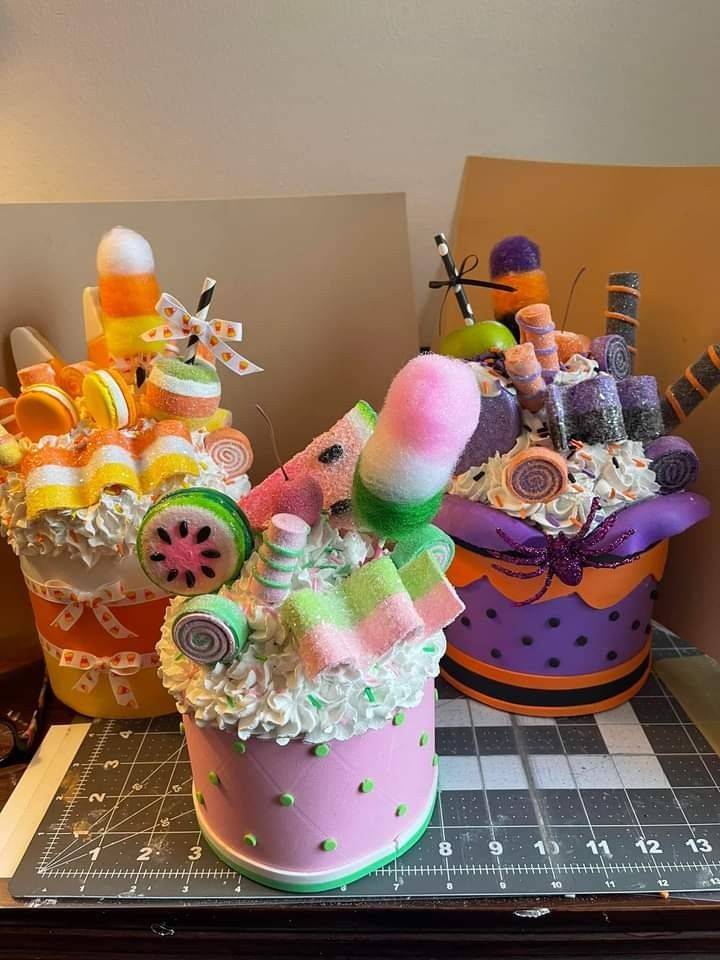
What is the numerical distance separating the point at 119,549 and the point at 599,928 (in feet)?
1.87

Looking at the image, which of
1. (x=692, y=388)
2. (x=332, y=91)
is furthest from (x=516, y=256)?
(x=332, y=91)

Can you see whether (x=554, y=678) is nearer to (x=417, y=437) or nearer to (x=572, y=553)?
(x=572, y=553)

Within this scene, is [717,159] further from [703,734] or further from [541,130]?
[703,734]

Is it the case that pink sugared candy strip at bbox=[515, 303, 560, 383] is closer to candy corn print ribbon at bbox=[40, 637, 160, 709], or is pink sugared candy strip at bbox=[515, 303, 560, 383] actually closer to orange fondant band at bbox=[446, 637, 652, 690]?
orange fondant band at bbox=[446, 637, 652, 690]

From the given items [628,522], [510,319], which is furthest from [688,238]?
[628,522]

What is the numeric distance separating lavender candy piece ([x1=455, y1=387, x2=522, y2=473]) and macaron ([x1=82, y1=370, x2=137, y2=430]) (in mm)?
350

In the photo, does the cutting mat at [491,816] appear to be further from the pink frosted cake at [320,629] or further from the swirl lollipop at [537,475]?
the swirl lollipop at [537,475]

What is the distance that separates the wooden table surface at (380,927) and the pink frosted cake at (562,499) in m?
0.24

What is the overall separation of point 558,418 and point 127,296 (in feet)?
1.52

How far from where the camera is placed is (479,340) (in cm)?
83

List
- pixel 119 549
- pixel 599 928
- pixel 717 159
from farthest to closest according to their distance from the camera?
pixel 717 159 < pixel 119 549 < pixel 599 928

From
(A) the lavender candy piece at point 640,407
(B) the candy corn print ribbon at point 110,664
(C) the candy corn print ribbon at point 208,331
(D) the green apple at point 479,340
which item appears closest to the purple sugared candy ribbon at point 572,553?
(A) the lavender candy piece at point 640,407

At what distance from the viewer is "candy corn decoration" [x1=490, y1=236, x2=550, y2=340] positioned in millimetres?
839

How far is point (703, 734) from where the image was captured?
84cm
